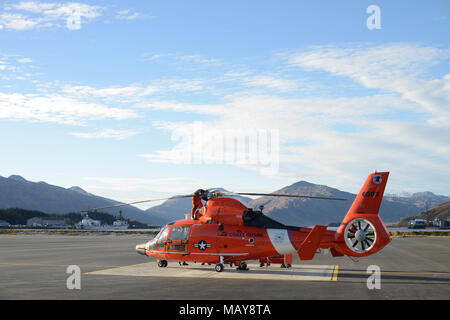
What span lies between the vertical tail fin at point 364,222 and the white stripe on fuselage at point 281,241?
2528mm

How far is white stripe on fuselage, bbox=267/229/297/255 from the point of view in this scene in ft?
78.4

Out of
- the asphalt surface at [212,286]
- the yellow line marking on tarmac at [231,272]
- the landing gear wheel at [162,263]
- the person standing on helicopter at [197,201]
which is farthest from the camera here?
the landing gear wheel at [162,263]

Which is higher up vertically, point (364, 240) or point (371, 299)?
point (364, 240)

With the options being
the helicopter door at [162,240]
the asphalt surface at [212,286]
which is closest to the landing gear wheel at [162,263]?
the helicopter door at [162,240]

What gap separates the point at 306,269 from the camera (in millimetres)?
27172

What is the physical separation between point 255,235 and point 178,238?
16.1 feet

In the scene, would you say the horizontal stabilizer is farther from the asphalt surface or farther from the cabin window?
the cabin window

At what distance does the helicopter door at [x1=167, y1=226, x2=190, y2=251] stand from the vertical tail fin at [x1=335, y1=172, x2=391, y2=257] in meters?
8.84

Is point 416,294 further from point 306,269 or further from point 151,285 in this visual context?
point 151,285

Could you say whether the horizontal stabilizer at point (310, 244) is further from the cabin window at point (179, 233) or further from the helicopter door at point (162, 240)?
the helicopter door at point (162, 240)

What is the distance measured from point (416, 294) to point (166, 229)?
49.2ft

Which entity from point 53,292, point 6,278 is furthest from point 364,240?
point 6,278

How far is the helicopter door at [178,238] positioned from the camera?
26.2 meters
